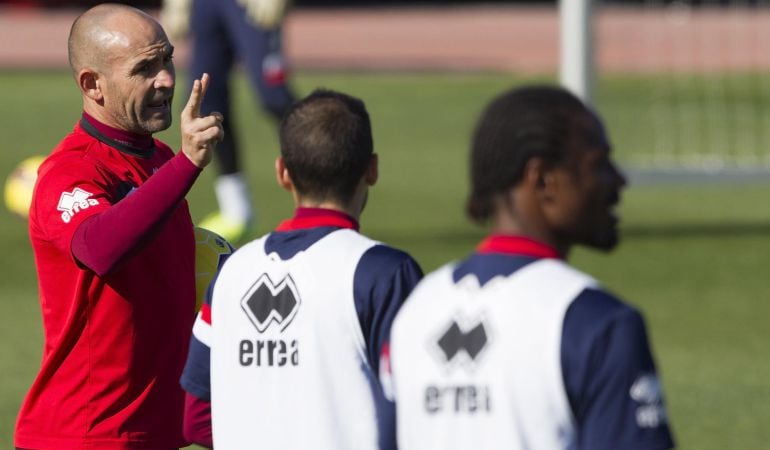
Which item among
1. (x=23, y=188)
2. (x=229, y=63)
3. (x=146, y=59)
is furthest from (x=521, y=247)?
(x=229, y=63)

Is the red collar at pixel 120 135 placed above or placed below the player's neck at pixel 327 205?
above

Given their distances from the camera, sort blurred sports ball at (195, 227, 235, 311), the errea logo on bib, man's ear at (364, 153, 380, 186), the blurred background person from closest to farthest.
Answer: man's ear at (364, 153, 380, 186) → the errea logo on bib → blurred sports ball at (195, 227, 235, 311) → the blurred background person

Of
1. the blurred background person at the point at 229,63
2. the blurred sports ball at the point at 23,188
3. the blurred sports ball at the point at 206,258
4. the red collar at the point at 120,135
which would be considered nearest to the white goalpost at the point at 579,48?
the blurred background person at the point at 229,63

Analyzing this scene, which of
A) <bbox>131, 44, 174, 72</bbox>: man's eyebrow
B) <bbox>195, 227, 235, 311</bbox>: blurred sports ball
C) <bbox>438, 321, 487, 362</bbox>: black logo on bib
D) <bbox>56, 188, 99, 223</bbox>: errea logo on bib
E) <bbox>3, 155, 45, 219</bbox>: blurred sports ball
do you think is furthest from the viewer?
<bbox>3, 155, 45, 219</bbox>: blurred sports ball

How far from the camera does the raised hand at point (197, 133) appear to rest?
448 cm

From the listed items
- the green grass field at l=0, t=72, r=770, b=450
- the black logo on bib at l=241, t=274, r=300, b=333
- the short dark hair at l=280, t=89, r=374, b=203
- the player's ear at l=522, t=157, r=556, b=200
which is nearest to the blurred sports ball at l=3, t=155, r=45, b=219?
the green grass field at l=0, t=72, r=770, b=450

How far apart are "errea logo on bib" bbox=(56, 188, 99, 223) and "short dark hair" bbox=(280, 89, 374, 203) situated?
0.61m

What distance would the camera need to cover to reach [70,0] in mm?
43875

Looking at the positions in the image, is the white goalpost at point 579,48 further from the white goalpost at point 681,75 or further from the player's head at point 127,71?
the player's head at point 127,71

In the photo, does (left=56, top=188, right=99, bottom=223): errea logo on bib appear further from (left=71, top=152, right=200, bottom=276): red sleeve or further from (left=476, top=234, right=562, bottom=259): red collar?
(left=476, top=234, right=562, bottom=259): red collar

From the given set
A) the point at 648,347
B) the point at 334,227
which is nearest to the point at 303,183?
the point at 334,227

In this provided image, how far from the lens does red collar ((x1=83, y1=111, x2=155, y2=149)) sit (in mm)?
4918

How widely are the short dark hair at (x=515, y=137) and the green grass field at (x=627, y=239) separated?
4.94m

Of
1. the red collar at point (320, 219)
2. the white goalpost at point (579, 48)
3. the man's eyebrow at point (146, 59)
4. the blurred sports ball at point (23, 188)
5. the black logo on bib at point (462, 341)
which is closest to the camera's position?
the black logo on bib at point (462, 341)
